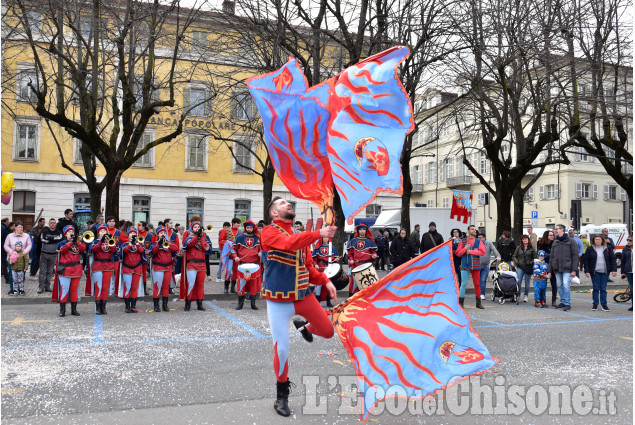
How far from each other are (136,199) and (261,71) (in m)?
20.8

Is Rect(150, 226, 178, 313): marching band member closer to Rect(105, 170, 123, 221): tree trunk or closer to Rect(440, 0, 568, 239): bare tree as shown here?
Rect(105, 170, 123, 221): tree trunk

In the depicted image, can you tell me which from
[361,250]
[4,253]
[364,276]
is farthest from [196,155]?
[364,276]

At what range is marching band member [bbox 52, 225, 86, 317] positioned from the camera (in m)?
10.2

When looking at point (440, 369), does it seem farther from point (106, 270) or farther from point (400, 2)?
point (400, 2)

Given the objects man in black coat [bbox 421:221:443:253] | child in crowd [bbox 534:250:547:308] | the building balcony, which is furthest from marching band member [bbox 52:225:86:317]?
the building balcony

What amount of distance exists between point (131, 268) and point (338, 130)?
7.51m

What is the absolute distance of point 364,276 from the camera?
236 inches

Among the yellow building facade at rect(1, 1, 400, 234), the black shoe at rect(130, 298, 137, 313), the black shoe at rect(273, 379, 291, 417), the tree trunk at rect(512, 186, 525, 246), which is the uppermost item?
the yellow building facade at rect(1, 1, 400, 234)

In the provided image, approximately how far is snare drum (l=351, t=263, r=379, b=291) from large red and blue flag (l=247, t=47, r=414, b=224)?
1.51 meters

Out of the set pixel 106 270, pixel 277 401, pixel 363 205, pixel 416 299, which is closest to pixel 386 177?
pixel 363 205

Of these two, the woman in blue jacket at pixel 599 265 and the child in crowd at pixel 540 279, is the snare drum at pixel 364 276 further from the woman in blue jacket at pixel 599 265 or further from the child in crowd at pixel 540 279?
the woman in blue jacket at pixel 599 265

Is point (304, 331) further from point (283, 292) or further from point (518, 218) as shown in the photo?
point (518, 218)

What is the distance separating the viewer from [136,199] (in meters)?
34.0

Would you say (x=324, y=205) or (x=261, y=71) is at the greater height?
(x=261, y=71)
